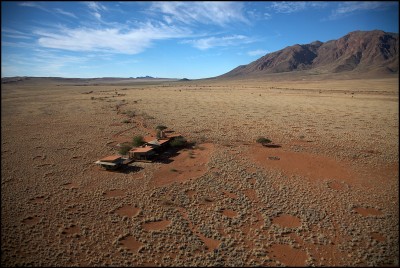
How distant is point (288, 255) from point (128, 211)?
6.24 m

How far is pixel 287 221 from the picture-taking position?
9.70 m

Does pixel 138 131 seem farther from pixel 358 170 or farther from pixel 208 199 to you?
pixel 358 170

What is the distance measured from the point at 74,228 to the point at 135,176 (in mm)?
4662

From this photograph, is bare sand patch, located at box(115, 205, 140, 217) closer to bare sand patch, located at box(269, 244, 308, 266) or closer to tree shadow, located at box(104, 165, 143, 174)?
tree shadow, located at box(104, 165, 143, 174)

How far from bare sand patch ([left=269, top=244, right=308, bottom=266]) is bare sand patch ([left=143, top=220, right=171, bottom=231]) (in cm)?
386

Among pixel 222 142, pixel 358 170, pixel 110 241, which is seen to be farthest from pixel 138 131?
pixel 358 170

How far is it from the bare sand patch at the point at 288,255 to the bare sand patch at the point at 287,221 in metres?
1.17

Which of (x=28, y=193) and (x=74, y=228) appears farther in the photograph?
(x=28, y=193)

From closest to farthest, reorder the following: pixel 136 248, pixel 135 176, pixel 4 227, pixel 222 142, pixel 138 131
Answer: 1. pixel 136 248
2. pixel 4 227
3. pixel 135 176
4. pixel 222 142
5. pixel 138 131

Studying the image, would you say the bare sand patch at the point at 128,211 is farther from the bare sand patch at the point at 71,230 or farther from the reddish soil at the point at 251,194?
the reddish soil at the point at 251,194

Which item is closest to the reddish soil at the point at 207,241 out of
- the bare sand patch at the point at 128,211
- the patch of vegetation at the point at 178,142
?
the bare sand patch at the point at 128,211

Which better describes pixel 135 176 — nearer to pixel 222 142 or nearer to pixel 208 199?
pixel 208 199

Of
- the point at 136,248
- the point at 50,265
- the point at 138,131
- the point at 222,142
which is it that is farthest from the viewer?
the point at 138,131

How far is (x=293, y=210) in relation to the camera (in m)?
10.3
